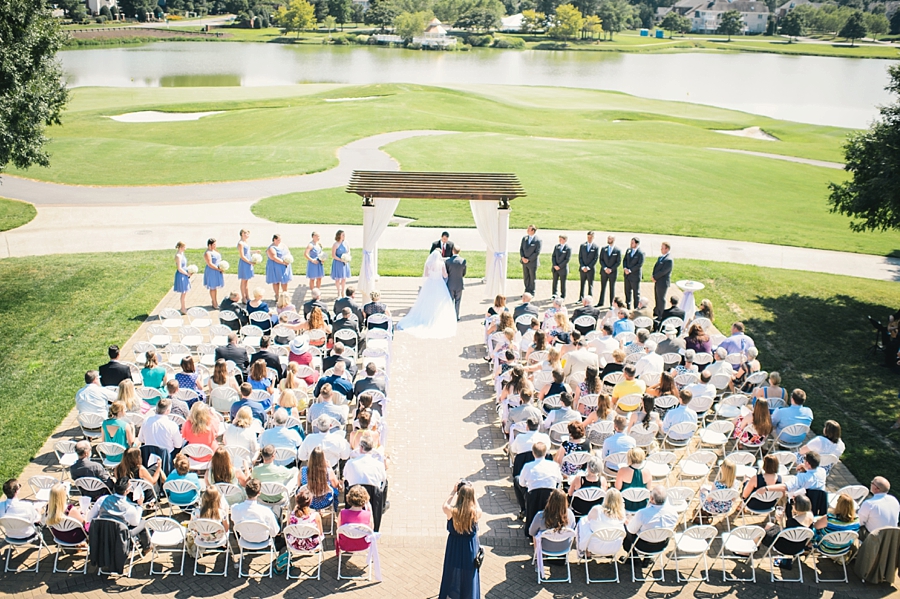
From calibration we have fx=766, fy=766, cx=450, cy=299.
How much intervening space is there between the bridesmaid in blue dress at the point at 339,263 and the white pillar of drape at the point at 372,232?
461 mm

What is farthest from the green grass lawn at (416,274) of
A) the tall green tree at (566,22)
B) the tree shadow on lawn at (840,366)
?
the tall green tree at (566,22)

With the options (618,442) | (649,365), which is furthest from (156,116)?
(618,442)

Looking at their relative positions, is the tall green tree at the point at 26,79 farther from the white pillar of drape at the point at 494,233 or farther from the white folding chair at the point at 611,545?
the white folding chair at the point at 611,545

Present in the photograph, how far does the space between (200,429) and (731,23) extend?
191 meters

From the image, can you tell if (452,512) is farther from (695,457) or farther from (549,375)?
(549,375)

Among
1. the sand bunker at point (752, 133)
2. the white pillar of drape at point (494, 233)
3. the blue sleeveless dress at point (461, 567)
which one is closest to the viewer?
the blue sleeveless dress at point (461, 567)

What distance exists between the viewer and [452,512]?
8.62m

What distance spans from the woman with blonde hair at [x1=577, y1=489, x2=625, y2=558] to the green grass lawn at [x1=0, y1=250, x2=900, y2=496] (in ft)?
19.0

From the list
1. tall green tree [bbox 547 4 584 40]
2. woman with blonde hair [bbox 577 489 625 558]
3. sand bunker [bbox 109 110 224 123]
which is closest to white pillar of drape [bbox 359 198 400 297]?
woman with blonde hair [bbox 577 489 625 558]

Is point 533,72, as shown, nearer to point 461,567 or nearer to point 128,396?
point 128,396

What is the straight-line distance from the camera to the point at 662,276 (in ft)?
61.6

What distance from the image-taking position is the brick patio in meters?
9.35

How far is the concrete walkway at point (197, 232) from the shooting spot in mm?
24469

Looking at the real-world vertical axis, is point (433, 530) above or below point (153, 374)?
below
